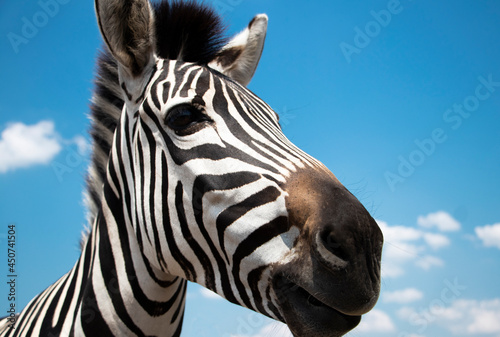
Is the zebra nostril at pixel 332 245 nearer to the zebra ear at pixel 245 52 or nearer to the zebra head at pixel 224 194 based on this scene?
the zebra head at pixel 224 194

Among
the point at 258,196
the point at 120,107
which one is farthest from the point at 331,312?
the point at 120,107

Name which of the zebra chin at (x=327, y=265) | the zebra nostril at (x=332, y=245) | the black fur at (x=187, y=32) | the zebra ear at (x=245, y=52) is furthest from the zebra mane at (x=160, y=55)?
the zebra nostril at (x=332, y=245)

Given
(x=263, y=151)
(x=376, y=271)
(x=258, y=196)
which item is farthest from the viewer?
(x=263, y=151)

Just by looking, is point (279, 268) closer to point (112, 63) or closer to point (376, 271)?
point (376, 271)

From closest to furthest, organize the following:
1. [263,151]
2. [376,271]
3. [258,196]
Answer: [376,271] < [258,196] < [263,151]

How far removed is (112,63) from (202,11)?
113cm

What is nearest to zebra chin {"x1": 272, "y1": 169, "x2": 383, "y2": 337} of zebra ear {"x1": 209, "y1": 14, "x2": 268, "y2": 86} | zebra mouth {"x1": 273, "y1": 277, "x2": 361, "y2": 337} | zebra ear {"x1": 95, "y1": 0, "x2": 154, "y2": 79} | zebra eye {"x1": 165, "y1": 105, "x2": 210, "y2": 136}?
zebra mouth {"x1": 273, "y1": 277, "x2": 361, "y2": 337}

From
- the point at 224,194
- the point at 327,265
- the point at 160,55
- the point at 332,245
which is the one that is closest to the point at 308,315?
the point at 327,265

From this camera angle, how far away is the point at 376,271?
2.07m

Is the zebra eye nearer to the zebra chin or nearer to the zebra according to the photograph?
the zebra

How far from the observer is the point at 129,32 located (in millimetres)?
3186

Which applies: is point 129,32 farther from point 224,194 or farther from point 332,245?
point 332,245

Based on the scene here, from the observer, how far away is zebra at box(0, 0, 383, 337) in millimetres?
2031

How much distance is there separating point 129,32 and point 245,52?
4.73 ft
